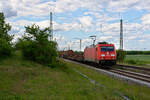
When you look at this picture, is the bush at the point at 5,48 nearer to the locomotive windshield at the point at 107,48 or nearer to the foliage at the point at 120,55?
the locomotive windshield at the point at 107,48

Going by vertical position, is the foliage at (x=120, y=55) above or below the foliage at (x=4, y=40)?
below

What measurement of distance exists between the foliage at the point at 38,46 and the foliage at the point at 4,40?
1.49m

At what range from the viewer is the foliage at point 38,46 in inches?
755

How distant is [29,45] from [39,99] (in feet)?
41.9

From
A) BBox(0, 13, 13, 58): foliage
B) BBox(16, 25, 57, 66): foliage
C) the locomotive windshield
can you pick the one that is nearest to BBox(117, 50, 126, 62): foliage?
the locomotive windshield

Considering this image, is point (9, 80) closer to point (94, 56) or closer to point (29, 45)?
point (29, 45)

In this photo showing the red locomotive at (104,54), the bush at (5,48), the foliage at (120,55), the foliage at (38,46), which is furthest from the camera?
the foliage at (120,55)

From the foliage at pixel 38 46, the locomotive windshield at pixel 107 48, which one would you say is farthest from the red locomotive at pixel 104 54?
the foliage at pixel 38 46

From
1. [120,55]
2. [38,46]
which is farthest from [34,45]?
[120,55]

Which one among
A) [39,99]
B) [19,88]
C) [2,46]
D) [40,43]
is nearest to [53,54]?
[40,43]

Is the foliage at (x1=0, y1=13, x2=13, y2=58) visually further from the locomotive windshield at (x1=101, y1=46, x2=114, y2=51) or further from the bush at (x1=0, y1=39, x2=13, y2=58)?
the locomotive windshield at (x1=101, y1=46, x2=114, y2=51)

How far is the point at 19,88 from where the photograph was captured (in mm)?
8883

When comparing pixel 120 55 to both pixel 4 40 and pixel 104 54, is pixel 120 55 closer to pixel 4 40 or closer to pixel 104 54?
pixel 104 54

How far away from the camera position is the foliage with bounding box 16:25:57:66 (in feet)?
62.9
